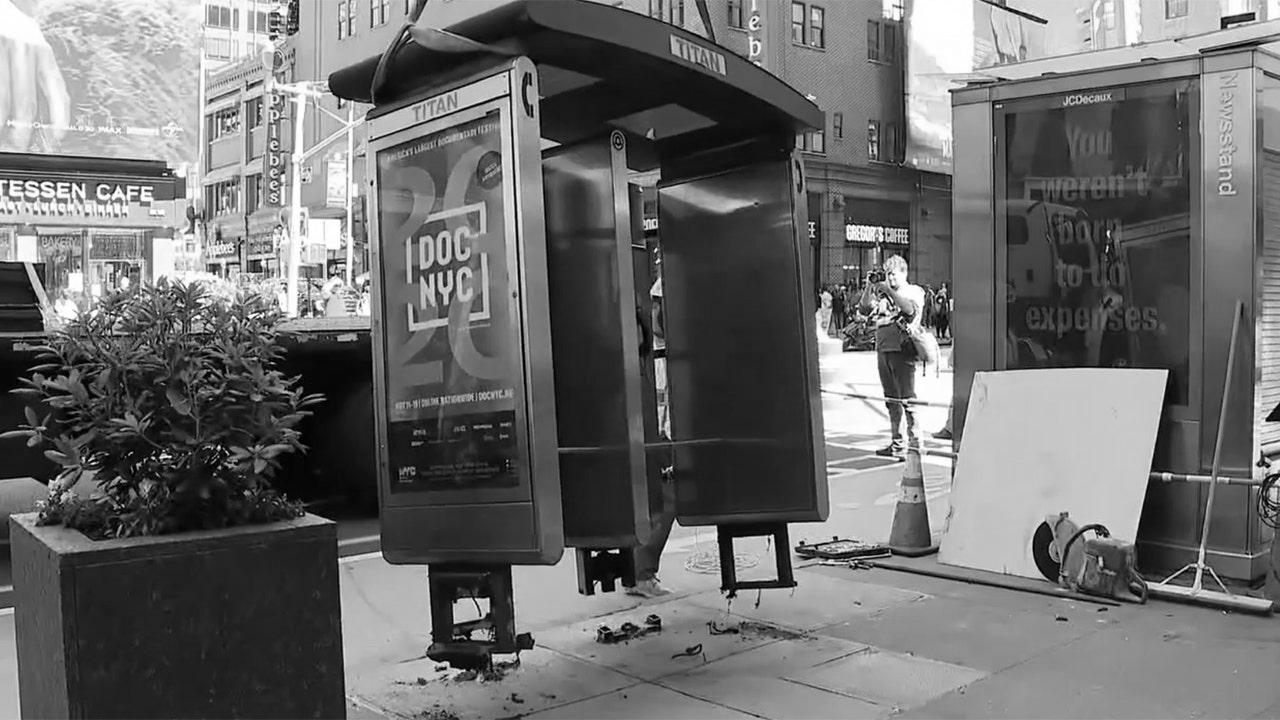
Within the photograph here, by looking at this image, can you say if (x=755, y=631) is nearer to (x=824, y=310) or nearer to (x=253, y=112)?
(x=824, y=310)

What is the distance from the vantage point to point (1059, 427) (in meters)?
7.36

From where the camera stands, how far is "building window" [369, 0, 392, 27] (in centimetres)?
4612

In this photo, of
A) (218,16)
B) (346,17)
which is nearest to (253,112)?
(346,17)

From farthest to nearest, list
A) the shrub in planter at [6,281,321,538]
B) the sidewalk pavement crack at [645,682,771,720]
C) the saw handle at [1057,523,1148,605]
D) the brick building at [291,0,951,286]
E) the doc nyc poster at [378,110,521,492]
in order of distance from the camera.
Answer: the brick building at [291,0,951,286] → the saw handle at [1057,523,1148,605] → the sidewalk pavement crack at [645,682,771,720] → the doc nyc poster at [378,110,521,492] → the shrub in planter at [6,281,321,538]

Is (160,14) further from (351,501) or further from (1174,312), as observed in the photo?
(1174,312)

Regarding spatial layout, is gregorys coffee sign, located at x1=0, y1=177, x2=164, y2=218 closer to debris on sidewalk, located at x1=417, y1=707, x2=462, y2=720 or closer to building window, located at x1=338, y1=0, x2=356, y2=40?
debris on sidewalk, located at x1=417, y1=707, x2=462, y2=720

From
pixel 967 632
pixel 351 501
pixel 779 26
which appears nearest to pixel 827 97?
pixel 779 26

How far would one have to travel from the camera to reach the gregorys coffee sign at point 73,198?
21.7 m

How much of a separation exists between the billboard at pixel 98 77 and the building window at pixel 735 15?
22.0 m

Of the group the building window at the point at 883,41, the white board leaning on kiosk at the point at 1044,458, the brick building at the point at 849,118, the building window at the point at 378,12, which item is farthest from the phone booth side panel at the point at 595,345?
the building window at the point at 883,41

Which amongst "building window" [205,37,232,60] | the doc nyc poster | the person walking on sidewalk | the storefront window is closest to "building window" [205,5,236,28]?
"building window" [205,37,232,60]

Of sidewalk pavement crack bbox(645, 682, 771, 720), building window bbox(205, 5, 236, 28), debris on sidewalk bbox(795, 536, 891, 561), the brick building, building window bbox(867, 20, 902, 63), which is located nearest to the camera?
sidewalk pavement crack bbox(645, 682, 771, 720)

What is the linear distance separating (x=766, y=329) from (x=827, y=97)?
40.2 metres

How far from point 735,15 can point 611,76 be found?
38061mm
